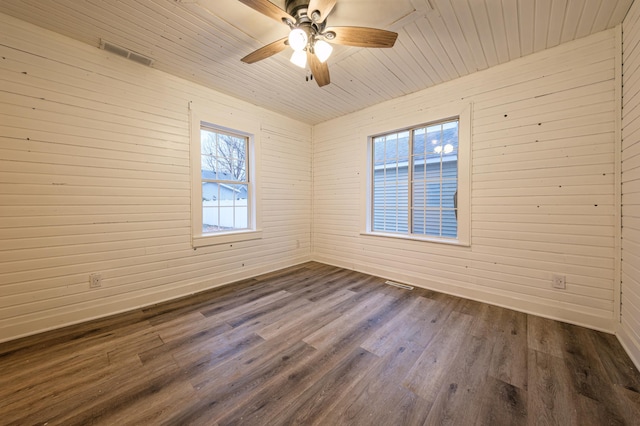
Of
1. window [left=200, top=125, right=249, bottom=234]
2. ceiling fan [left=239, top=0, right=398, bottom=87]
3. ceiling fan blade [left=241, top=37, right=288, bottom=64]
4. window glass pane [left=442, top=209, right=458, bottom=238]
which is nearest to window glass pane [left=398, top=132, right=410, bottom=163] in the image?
window glass pane [left=442, top=209, right=458, bottom=238]

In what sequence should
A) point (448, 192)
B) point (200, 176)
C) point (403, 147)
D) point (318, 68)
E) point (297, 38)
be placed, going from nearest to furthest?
point (297, 38) < point (318, 68) < point (200, 176) < point (448, 192) < point (403, 147)

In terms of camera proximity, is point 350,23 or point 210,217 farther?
point 210,217

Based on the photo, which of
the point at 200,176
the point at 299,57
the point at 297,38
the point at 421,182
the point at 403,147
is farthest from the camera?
the point at 403,147

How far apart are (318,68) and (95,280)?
3.08 m

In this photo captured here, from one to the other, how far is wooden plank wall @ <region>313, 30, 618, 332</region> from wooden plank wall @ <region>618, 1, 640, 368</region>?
0.49 feet

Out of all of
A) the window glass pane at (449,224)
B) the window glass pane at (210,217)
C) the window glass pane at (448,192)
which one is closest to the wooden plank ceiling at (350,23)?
the window glass pane at (448,192)

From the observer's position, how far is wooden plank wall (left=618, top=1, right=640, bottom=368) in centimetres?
182

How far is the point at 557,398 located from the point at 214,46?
3.88 metres

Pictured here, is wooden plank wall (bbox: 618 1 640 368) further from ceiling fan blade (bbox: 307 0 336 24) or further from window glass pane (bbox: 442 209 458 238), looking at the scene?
ceiling fan blade (bbox: 307 0 336 24)

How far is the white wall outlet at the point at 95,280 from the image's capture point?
2418 millimetres

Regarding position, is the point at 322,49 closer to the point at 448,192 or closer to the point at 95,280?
the point at 448,192

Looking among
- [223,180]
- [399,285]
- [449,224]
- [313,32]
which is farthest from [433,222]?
[223,180]

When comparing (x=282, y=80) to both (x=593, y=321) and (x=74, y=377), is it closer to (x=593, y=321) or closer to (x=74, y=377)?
(x=74, y=377)

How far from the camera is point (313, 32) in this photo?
6.41ft
